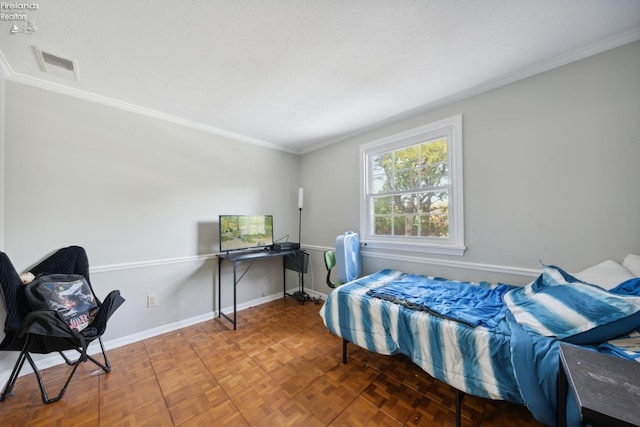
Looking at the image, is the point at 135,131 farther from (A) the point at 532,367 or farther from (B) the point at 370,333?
(A) the point at 532,367

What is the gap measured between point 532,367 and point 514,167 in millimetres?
1563

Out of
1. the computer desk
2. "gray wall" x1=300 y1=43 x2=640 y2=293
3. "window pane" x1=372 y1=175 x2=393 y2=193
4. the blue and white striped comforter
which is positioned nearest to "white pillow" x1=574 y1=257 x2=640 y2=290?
"gray wall" x1=300 y1=43 x2=640 y2=293

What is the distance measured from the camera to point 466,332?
4.33 feet

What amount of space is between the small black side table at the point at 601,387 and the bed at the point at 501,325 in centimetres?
18

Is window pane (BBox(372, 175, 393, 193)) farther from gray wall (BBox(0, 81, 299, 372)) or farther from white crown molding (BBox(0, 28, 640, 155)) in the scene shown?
gray wall (BBox(0, 81, 299, 372))

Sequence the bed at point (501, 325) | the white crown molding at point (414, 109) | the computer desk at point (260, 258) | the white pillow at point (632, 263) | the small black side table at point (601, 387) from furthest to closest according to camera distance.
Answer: the computer desk at point (260, 258), the white crown molding at point (414, 109), the white pillow at point (632, 263), the bed at point (501, 325), the small black side table at point (601, 387)

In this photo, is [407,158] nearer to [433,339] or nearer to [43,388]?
[433,339]

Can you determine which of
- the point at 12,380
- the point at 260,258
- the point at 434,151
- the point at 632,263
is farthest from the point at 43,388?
the point at 632,263

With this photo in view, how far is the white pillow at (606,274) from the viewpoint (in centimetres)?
136

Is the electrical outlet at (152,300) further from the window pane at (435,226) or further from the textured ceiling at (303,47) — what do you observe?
the window pane at (435,226)

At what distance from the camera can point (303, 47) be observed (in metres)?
1.57

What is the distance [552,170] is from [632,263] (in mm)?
759

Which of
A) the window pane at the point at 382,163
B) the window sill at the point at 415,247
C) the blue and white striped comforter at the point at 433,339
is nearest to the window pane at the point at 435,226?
the window sill at the point at 415,247

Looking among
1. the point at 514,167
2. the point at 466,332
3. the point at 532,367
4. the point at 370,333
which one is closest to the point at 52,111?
the point at 370,333
